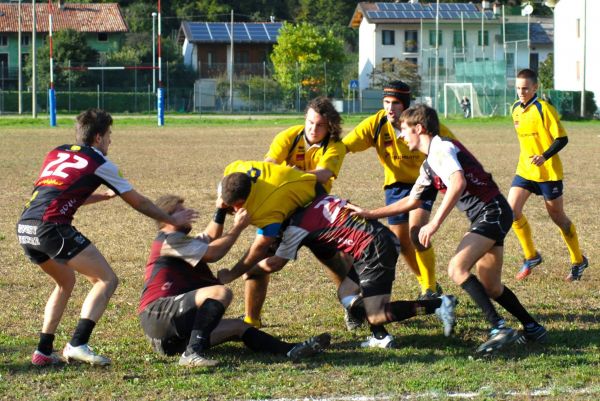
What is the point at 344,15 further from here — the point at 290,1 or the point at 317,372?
the point at 317,372

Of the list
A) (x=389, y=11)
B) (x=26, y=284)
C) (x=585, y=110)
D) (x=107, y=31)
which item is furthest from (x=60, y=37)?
(x=26, y=284)

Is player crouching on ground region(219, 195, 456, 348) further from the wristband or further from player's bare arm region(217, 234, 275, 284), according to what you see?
the wristband

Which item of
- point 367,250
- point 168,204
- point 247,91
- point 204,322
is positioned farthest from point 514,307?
point 247,91

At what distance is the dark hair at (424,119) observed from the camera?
21.8 ft

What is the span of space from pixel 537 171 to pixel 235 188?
4.54 meters

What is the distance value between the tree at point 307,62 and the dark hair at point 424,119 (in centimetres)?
5558

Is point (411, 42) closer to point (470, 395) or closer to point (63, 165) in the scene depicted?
point (63, 165)

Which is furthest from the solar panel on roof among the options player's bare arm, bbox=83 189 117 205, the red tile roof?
player's bare arm, bbox=83 189 117 205

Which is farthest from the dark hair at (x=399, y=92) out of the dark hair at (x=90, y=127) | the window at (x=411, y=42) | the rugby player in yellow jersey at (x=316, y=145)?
the window at (x=411, y=42)

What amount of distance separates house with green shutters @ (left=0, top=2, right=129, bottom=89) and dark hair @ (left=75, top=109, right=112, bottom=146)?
75030mm

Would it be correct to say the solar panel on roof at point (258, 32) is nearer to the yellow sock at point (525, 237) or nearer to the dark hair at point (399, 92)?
the yellow sock at point (525, 237)

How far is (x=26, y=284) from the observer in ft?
29.8

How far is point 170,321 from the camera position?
6371 millimetres

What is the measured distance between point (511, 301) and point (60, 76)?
62495 mm
